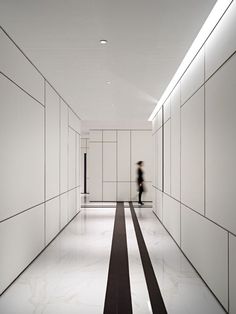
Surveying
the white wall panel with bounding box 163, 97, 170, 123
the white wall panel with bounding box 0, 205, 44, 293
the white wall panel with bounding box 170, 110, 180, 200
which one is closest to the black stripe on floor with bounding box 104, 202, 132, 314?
the white wall panel with bounding box 0, 205, 44, 293

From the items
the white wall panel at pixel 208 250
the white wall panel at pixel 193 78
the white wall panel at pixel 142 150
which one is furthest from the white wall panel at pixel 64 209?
the white wall panel at pixel 142 150

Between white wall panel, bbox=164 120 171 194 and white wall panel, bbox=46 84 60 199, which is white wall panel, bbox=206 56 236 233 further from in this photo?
white wall panel, bbox=164 120 171 194

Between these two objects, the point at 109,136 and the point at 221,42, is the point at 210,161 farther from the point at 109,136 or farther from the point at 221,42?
the point at 109,136

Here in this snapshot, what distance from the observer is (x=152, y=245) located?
6.96 metres

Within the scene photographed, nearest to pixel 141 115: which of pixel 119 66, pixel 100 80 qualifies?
pixel 100 80

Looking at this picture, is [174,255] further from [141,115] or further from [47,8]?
[141,115]

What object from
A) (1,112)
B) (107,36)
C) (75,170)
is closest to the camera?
(1,112)

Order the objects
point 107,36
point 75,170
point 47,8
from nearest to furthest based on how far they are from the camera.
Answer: point 47,8, point 107,36, point 75,170

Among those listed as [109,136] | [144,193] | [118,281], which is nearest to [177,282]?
[118,281]

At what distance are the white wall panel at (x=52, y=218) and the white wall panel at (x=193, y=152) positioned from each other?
275 centimetres

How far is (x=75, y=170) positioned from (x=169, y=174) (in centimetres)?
431

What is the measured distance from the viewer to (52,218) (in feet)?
24.3

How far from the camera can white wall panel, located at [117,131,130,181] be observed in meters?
16.0

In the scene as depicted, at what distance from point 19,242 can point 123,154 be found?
11295 millimetres
